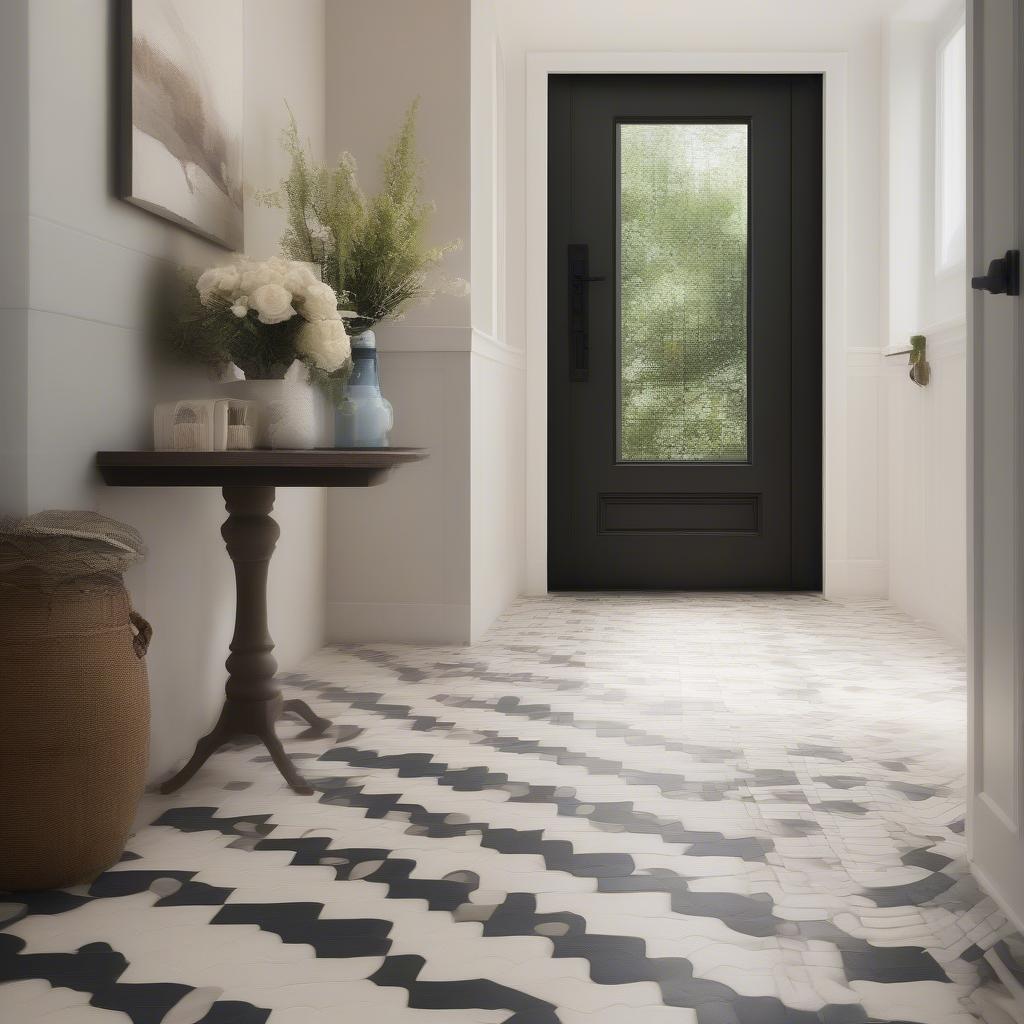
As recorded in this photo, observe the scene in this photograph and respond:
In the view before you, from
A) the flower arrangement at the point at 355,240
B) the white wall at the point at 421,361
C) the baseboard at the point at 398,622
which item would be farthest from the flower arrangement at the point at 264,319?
the baseboard at the point at 398,622

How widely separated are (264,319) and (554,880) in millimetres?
1178

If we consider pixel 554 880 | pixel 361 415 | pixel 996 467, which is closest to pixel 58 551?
pixel 554 880

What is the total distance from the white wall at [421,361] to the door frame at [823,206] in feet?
3.42

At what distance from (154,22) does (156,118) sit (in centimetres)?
19

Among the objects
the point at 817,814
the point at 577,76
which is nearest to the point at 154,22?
the point at 817,814

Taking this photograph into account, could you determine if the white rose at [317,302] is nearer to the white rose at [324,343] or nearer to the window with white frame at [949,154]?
the white rose at [324,343]

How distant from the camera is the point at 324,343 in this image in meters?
2.26

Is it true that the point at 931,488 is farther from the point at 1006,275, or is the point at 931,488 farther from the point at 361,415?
the point at 1006,275

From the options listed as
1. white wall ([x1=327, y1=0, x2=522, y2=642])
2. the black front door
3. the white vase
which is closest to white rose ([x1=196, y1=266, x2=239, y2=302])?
the white vase

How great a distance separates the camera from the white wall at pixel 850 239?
4691 mm

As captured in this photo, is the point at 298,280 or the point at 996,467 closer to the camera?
the point at 996,467

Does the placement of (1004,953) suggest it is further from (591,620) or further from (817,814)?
(591,620)

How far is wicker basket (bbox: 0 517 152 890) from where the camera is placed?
1.63 m

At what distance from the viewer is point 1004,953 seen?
1.46 m
